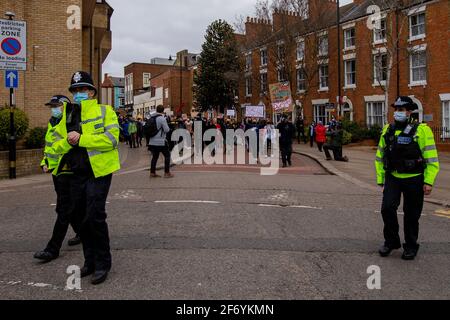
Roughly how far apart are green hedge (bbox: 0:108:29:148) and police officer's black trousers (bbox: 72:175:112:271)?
31.9ft

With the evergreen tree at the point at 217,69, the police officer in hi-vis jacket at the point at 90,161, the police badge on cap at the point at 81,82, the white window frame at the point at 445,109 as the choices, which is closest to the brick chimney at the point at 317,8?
the white window frame at the point at 445,109

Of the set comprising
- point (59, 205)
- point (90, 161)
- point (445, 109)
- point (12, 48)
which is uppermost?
point (12, 48)

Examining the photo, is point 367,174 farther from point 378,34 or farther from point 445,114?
point 378,34

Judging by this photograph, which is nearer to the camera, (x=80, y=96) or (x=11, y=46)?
(x=80, y=96)

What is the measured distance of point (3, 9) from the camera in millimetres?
Result: 15688

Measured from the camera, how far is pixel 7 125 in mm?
13586

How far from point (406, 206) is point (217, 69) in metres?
44.5

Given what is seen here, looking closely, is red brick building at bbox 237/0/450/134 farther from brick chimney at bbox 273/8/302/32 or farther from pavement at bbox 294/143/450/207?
pavement at bbox 294/143/450/207

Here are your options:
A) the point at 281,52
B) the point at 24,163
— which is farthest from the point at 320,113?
the point at 24,163

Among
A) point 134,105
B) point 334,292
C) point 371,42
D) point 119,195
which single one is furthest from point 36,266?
point 134,105

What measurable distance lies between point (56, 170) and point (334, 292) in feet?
10.8

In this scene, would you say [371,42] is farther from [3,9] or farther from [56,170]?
[56,170]
